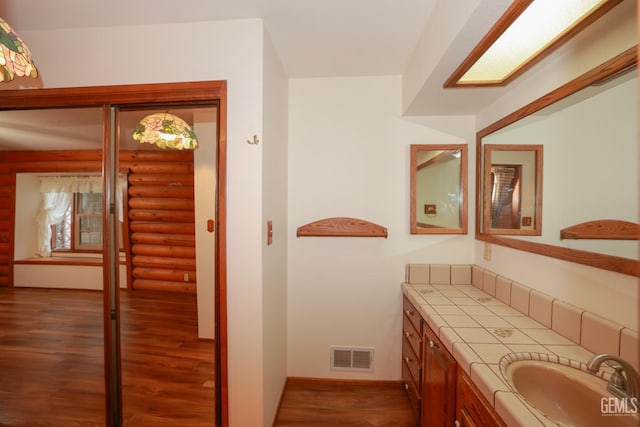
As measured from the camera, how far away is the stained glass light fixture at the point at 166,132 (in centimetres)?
145

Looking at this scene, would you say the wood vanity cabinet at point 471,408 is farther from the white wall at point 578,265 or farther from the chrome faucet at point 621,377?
the white wall at point 578,265

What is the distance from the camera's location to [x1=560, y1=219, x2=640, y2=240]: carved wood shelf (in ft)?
2.77

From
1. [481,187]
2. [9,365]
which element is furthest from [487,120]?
[9,365]

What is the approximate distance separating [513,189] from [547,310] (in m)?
0.74

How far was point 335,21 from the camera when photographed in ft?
4.38

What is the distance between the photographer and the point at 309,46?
→ 1.55 meters

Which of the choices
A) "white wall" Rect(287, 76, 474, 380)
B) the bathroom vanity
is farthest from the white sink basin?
"white wall" Rect(287, 76, 474, 380)

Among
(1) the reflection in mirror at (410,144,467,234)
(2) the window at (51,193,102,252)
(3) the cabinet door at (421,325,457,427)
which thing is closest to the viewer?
(3) the cabinet door at (421,325,457,427)

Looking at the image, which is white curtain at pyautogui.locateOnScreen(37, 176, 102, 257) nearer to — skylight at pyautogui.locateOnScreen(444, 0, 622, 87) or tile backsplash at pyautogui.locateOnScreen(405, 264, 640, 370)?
skylight at pyautogui.locateOnScreen(444, 0, 622, 87)

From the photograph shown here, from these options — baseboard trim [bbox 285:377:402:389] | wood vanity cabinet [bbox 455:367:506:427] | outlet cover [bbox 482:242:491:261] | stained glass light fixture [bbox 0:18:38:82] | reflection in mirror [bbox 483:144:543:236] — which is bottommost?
baseboard trim [bbox 285:377:402:389]

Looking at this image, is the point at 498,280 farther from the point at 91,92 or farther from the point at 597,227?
the point at 91,92

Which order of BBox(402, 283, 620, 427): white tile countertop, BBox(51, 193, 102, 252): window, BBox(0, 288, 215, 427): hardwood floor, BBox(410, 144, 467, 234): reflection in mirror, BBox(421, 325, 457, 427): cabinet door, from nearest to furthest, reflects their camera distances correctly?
1. BBox(402, 283, 620, 427): white tile countertop
2. BBox(421, 325, 457, 427): cabinet door
3. BBox(0, 288, 215, 427): hardwood floor
4. BBox(51, 193, 102, 252): window
5. BBox(410, 144, 467, 234): reflection in mirror

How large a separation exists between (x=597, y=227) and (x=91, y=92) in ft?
9.02

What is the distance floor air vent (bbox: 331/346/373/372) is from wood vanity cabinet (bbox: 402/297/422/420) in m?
0.29
